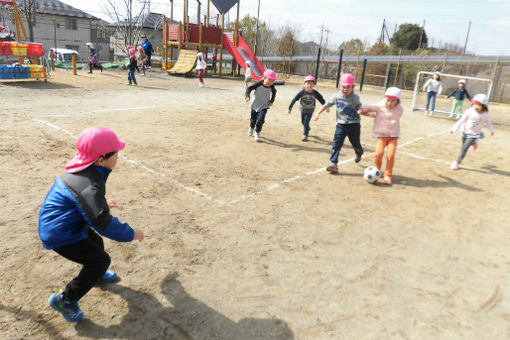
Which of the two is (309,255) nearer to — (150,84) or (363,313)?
(363,313)

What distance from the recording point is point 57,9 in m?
42.2

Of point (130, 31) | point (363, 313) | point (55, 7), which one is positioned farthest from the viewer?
point (55, 7)

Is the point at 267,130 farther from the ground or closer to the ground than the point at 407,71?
closer to the ground

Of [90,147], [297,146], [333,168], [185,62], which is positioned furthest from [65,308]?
[185,62]

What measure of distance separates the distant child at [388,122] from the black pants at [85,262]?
16.5ft

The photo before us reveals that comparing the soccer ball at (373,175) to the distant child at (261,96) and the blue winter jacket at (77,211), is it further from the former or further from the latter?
the blue winter jacket at (77,211)

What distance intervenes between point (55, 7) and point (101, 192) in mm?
49502

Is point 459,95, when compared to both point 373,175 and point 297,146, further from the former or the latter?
point 373,175

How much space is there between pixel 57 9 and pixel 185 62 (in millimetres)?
27344

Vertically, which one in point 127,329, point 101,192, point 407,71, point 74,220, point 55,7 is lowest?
point 127,329

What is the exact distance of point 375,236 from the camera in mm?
4578

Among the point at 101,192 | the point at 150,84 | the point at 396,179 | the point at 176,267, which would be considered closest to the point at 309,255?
the point at 176,267

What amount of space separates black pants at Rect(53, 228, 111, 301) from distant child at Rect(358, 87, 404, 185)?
5037 millimetres

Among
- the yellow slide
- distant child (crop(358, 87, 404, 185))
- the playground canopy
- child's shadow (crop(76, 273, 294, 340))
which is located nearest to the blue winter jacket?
child's shadow (crop(76, 273, 294, 340))
